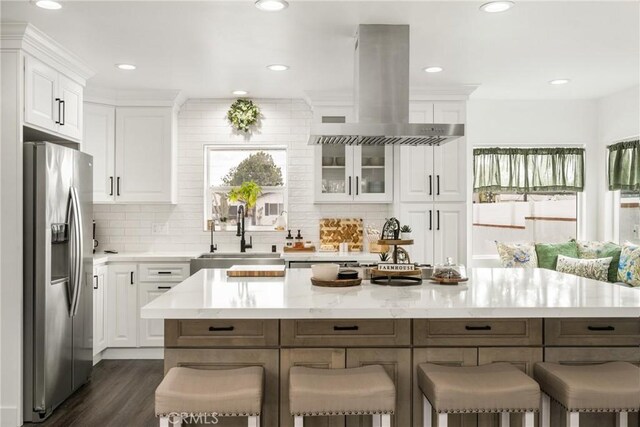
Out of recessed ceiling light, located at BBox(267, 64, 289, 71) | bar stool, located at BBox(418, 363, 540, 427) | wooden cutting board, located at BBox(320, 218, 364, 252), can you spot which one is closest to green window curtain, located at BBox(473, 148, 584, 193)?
wooden cutting board, located at BBox(320, 218, 364, 252)

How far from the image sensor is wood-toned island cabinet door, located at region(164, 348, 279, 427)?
2.49 m

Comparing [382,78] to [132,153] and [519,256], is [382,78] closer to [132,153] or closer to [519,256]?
[132,153]

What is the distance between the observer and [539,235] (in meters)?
6.16

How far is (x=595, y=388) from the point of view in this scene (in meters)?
2.19

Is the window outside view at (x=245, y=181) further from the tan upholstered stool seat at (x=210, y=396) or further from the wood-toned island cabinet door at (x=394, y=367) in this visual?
→ the tan upholstered stool seat at (x=210, y=396)

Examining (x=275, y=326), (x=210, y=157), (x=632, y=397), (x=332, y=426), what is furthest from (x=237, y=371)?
(x=210, y=157)

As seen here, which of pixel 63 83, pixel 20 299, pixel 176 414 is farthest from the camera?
pixel 63 83

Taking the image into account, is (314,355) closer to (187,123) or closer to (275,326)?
(275,326)

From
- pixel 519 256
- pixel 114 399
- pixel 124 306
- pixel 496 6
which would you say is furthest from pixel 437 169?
pixel 114 399

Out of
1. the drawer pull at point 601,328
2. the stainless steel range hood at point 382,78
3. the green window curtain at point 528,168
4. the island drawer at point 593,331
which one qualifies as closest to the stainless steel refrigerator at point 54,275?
the stainless steel range hood at point 382,78

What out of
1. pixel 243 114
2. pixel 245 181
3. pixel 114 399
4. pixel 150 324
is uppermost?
pixel 243 114

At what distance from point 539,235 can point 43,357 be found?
16.7ft

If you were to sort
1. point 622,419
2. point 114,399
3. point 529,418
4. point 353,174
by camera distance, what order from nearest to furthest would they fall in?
point 529,418 → point 622,419 → point 114,399 → point 353,174

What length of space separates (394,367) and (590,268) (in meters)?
3.57
